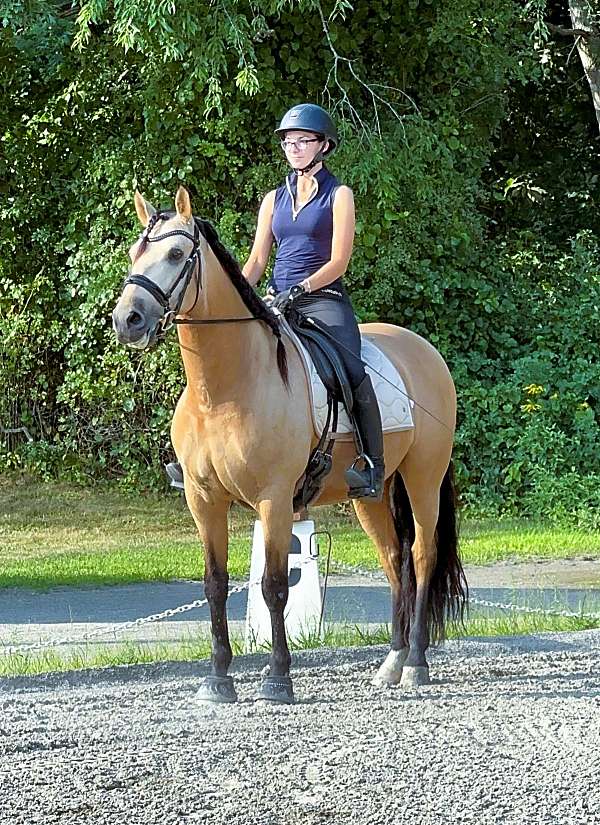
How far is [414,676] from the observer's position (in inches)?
302

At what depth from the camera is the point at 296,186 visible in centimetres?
742

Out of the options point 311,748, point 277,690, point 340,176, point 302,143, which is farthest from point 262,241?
point 340,176

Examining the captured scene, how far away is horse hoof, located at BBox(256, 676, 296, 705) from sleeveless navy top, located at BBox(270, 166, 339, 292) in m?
2.10

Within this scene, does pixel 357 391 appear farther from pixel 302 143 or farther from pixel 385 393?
pixel 302 143

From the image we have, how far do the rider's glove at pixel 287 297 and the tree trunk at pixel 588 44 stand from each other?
11.6 metres

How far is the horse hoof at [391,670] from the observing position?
25.4 ft

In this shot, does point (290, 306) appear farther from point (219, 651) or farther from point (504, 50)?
point (504, 50)

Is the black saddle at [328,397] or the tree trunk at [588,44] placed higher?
the tree trunk at [588,44]

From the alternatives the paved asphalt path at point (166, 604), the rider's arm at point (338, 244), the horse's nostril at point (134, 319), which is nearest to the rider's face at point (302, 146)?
the rider's arm at point (338, 244)

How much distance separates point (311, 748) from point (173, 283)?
2181 millimetres

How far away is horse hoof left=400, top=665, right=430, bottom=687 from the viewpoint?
7.64 meters

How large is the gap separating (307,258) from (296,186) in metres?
0.40

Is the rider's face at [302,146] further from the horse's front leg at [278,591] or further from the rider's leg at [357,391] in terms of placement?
the horse's front leg at [278,591]

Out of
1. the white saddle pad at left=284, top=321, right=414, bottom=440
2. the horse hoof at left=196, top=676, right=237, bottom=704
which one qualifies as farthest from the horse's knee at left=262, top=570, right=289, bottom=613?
the white saddle pad at left=284, top=321, right=414, bottom=440
